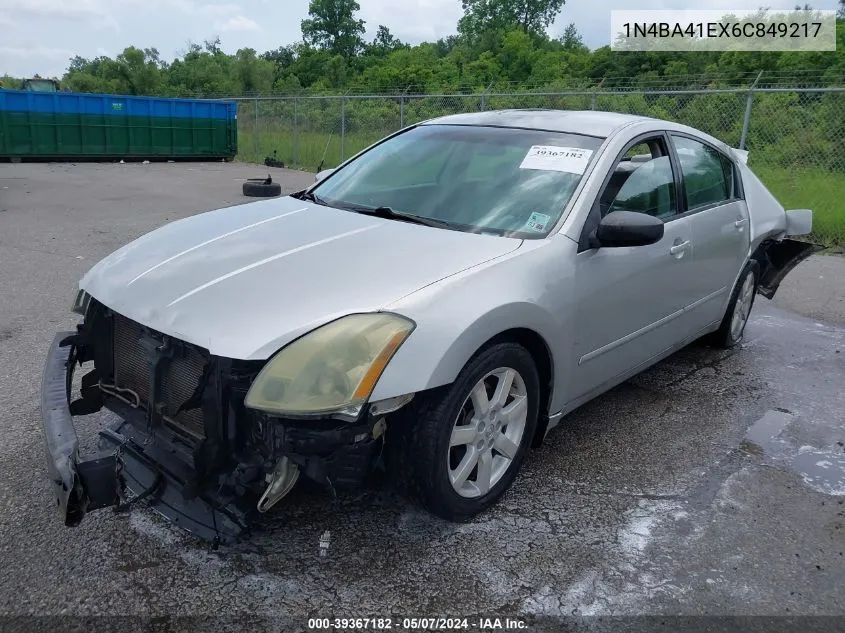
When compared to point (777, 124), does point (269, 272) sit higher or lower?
lower

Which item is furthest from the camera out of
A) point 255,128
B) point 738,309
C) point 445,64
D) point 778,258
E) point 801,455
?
point 445,64

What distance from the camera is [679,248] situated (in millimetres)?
3861

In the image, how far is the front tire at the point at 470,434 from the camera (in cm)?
254

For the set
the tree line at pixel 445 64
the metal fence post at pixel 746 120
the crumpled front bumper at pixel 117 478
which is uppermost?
the tree line at pixel 445 64

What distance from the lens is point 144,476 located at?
2570mm

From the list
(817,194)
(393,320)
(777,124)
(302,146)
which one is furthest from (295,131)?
(393,320)

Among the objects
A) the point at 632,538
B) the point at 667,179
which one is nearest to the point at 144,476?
the point at 632,538

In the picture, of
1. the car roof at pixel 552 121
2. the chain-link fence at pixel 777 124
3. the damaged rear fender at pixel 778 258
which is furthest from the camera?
the chain-link fence at pixel 777 124

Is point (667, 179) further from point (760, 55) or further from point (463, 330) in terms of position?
point (760, 55)

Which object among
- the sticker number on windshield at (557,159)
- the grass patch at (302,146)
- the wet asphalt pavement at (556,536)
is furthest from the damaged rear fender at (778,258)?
the grass patch at (302,146)

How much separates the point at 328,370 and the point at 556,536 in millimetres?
1209

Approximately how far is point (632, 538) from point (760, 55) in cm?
2386

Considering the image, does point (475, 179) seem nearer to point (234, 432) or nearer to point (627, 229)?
point (627, 229)

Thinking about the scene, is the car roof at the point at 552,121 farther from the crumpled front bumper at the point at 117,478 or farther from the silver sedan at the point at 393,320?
the crumpled front bumper at the point at 117,478
